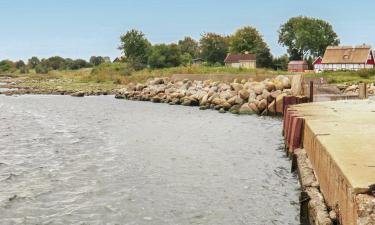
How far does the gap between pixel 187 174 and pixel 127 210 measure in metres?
3.65

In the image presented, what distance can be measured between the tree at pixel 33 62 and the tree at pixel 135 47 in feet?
232

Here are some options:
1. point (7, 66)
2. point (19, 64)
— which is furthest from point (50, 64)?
point (19, 64)

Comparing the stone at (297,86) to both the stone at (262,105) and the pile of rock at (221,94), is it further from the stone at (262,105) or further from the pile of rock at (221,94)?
the stone at (262,105)

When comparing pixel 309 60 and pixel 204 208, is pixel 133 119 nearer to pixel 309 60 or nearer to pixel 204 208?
pixel 204 208

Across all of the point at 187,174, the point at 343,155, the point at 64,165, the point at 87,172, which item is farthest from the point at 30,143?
the point at 343,155

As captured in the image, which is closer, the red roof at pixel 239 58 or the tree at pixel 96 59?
the red roof at pixel 239 58

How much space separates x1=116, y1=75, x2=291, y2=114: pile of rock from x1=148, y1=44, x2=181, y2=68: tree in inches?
1193

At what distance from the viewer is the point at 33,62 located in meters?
155

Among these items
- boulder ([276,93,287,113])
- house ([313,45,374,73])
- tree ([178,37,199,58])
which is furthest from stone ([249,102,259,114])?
tree ([178,37,199,58])

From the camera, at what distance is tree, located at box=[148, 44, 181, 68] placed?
8456 cm

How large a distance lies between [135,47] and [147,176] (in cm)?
7999

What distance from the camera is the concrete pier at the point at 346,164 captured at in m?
5.38

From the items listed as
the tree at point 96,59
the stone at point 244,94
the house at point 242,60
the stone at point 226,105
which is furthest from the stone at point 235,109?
the tree at point 96,59

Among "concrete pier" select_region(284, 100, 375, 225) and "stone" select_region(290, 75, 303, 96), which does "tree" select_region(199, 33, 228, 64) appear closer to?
"stone" select_region(290, 75, 303, 96)
